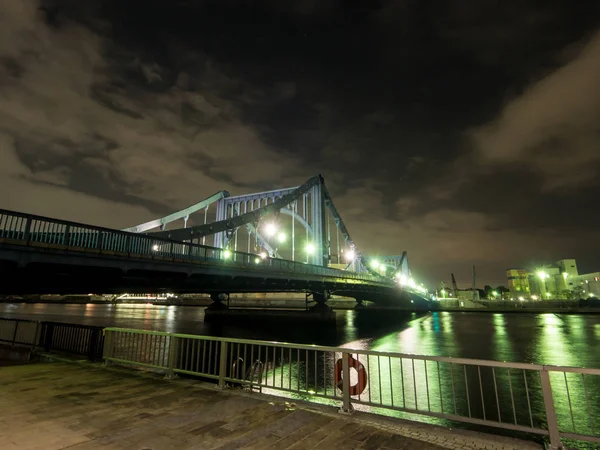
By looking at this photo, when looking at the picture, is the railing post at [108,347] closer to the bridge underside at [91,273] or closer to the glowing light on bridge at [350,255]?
the bridge underside at [91,273]

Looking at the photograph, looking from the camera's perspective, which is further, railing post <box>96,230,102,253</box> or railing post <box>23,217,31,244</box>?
railing post <box>96,230,102,253</box>

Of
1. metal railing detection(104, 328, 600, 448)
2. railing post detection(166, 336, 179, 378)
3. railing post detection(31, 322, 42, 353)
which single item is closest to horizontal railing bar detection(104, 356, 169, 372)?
metal railing detection(104, 328, 600, 448)

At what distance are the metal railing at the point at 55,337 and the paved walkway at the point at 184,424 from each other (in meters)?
3.23

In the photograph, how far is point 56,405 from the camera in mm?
6543

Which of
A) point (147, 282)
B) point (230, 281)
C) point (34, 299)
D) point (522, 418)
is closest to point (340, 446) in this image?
point (522, 418)

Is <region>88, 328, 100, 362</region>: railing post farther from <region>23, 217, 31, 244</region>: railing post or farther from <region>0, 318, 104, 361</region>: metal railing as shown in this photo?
<region>23, 217, 31, 244</region>: railing post

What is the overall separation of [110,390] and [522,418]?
36.7 feet

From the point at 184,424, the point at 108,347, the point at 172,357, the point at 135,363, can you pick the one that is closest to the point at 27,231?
the point at 108,347

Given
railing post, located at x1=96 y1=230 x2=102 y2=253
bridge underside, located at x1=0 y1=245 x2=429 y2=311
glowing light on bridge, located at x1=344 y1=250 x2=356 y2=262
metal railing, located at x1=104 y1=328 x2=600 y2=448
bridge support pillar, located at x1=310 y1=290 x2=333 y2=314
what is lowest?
metal railing, located at x1=104 y1=328 x2=600 y2=448

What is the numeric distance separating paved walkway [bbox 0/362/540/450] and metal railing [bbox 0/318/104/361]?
3.23 meters

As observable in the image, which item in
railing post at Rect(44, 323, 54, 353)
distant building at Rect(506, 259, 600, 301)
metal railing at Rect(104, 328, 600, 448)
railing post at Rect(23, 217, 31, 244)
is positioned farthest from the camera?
distant building at Rect(506, 259, 600, 301)

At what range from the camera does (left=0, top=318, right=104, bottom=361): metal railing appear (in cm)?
1116

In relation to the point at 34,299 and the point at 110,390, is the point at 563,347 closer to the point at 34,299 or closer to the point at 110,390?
the point at 110,390

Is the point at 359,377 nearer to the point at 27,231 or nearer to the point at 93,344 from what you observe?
the point at 93,344
